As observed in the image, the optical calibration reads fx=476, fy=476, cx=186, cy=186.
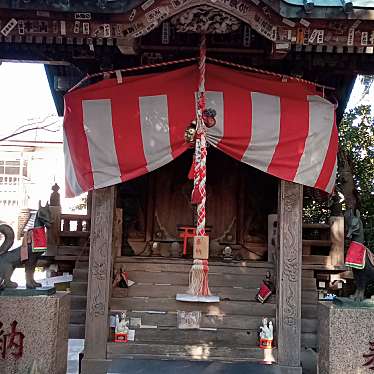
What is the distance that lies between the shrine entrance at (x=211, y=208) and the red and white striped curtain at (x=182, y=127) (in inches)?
108

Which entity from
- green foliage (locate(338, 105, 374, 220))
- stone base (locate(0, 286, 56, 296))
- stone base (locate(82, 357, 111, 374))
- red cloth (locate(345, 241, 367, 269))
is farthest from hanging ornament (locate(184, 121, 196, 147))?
green foliage (locate(338, 105, 374, 220))

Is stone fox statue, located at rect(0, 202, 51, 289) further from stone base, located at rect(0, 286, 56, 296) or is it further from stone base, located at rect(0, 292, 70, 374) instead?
stone base, located at rect(0, 292, 70, 374)

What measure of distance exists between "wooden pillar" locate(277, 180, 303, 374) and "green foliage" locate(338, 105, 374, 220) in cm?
489

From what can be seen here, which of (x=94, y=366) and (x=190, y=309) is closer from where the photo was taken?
(x=94, y=366)

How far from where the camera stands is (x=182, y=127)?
21.2ft

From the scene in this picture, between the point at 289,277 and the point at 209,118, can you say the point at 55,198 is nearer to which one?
the point at 209,118

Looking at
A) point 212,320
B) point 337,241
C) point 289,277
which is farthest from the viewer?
point 337,241

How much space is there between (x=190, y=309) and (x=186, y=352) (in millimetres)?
652

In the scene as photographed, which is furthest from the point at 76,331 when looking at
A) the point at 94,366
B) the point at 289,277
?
the point at 289,277

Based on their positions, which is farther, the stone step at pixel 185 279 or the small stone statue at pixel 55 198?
the small stone statue at pixel 55 198

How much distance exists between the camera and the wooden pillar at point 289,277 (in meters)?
6.43

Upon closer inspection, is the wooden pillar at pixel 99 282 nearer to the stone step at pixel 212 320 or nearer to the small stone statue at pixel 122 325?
the small stone statue at pixel 122 325

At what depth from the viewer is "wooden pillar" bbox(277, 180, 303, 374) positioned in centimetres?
643

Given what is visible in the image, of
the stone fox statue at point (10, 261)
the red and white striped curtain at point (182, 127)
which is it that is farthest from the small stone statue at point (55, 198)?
the stone fox statue at point (10, 261)
